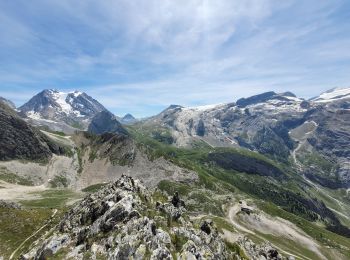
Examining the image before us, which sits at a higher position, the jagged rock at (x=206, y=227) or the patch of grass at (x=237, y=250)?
the jagged rock at (x=206, y=227)

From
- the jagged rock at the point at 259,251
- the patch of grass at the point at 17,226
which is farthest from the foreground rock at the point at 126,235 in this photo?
the patch of grass at the point at 17,226

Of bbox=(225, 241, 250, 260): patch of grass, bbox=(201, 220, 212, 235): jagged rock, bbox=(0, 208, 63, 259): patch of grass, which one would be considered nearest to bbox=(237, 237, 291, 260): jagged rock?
bbox=(225, 241, 250, 260): patch of grass

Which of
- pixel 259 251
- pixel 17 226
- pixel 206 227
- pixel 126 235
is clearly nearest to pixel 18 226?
pixel 17 226

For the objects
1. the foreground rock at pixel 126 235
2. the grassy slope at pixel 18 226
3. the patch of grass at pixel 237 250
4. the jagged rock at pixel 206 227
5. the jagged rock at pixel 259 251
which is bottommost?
the jagged rock at pixel 259 251

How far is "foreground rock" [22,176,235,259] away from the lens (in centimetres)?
5738

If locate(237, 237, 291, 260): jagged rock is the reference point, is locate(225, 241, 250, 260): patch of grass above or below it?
above

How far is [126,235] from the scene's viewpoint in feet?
196

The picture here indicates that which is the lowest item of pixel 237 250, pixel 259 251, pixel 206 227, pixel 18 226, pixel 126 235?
pixel 259 251

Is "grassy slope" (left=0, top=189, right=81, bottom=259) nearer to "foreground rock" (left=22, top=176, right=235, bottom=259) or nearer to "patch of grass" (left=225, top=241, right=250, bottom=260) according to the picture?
"foreground rock" (left=22, top=176, right=235, bottom=259)

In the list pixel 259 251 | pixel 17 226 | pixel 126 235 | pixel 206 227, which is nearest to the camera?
pixel 126 235

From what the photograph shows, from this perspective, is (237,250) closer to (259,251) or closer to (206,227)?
(206,227)

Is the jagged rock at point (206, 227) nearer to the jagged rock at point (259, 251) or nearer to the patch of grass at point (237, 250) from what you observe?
the patch of grass at point (237, 250)

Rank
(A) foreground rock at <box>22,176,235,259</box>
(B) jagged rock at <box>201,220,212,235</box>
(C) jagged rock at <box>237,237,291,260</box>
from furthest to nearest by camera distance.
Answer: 1. (C) jagged rock at <box>237,237,291,260</box>
2. (B) jagged rock at <box>201,220,212,235</box>
3. (A) foreground rock at <box>22,176,235,259</box>

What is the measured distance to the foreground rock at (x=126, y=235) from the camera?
57375 millimetres
